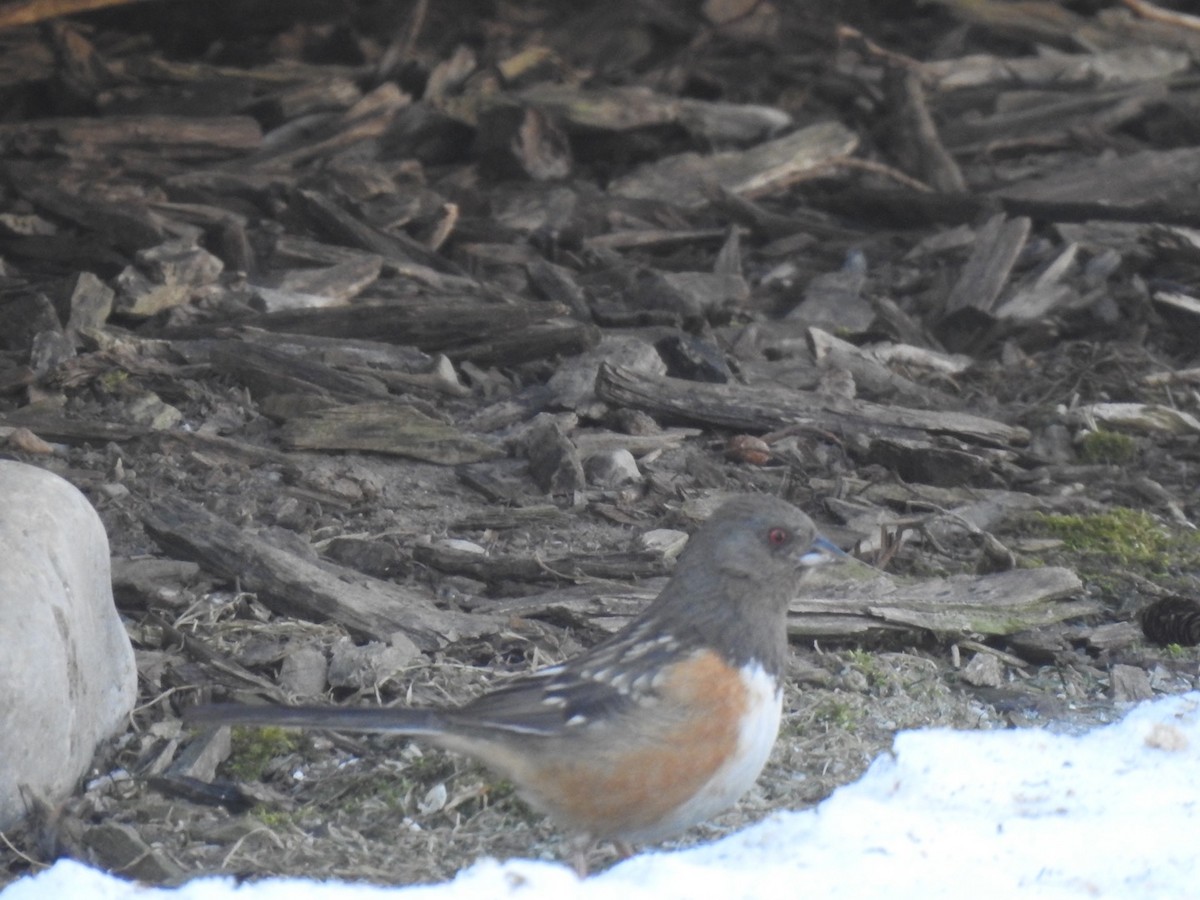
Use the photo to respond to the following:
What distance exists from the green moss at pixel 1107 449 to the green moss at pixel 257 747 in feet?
10.4

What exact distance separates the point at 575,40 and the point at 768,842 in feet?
19.7

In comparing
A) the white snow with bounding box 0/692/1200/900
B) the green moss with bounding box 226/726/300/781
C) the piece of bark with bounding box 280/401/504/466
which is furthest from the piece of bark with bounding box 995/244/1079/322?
the green moss with bounding box 226/726/300/781

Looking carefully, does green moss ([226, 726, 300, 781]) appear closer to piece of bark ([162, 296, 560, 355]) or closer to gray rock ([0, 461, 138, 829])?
gray rock ([0, 461, 138, 829])

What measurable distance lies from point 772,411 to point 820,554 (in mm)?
1975

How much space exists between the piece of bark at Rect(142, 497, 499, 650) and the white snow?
1.02m

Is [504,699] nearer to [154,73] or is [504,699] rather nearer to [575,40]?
[154,73]

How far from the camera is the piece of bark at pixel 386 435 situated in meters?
5.00

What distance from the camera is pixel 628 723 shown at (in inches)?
121

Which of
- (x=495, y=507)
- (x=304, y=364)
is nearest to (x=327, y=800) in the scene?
(x=495, y=507)

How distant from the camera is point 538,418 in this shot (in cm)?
524

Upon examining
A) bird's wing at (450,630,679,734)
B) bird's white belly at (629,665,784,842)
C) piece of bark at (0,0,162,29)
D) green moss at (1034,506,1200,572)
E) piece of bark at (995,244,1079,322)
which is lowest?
green moss at (1034,506,1200,572)

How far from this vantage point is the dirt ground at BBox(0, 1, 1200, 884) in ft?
11.6

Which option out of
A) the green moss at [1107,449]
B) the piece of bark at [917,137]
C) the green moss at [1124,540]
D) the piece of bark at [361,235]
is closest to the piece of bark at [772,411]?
the green moss at [1107,449]

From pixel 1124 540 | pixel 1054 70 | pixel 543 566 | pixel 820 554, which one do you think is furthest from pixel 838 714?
pixel 1054 70
